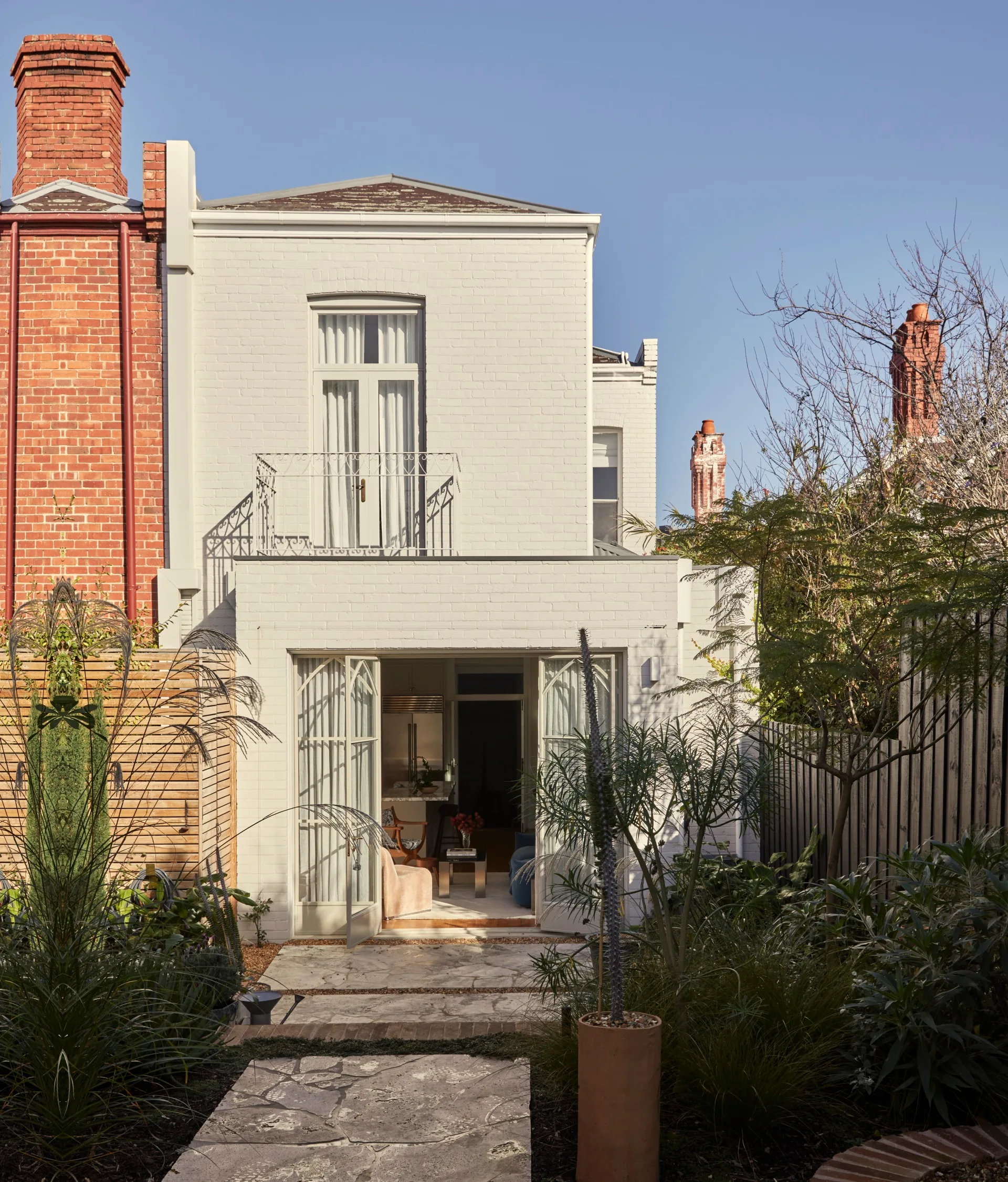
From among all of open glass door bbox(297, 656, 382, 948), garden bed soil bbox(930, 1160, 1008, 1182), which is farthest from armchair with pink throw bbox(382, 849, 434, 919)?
garden bed soil bbox(930, 1160, 1008, 1182)

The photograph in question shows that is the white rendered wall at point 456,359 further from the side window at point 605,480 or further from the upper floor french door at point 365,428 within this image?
the side window at point 605,480

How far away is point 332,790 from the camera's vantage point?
9.77 m

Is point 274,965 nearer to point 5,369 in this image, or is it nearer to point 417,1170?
point 417,1170

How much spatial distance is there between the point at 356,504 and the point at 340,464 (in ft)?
1.41

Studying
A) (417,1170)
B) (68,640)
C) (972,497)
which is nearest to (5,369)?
(68,640)

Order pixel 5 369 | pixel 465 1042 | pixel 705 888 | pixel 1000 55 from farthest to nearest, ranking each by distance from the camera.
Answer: pixel 1000 55
pixel 5 369
pixel 705 888
pixel 465 1042

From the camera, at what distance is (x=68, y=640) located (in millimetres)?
7918

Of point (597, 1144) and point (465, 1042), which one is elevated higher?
point (597, 1144)

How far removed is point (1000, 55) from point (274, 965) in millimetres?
11479

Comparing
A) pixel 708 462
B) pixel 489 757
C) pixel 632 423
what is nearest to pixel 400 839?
pixel 489 757

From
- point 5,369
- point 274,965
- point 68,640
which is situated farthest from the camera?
point 5,369

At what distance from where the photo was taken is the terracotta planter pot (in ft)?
12.8

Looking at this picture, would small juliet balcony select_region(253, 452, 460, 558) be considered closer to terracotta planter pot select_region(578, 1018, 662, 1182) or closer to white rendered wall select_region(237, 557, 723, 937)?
white rendered wall select_region(237, 557, 723, 937)

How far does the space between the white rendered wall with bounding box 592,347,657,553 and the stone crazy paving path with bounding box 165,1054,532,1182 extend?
9.41m
